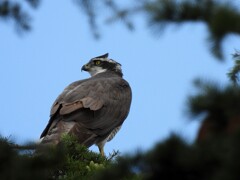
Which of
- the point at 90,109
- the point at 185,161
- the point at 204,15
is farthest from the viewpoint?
the point at 90,109

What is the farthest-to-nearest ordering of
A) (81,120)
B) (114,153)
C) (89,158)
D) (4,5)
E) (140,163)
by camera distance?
(81,120)
(114,153)
(89,158)
(4,5)
(140,163)

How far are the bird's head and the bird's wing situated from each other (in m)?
1.35

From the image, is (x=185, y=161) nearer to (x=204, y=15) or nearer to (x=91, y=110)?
(x=204, y=15)

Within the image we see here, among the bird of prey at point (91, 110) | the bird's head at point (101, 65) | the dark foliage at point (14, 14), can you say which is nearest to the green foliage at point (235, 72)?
the dark foliage at point (14, 14)

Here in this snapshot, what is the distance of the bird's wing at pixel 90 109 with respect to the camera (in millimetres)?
10406

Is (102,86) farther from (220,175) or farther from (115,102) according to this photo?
(220,175)

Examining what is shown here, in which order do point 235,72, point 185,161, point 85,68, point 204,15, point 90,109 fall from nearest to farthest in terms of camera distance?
point 185,161, point 204,15, point 235,72, point 90,109, point 85,68

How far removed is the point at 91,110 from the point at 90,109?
7 centimetres

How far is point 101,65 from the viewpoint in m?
13.5

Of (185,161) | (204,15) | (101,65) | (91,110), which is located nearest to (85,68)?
(101,65)

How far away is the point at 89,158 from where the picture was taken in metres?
7.07

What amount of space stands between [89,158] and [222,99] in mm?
4757

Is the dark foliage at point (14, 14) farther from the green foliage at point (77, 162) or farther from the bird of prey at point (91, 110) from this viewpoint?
the bird of prey at point (91, 110)

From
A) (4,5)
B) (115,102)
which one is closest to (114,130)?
(115,102)
